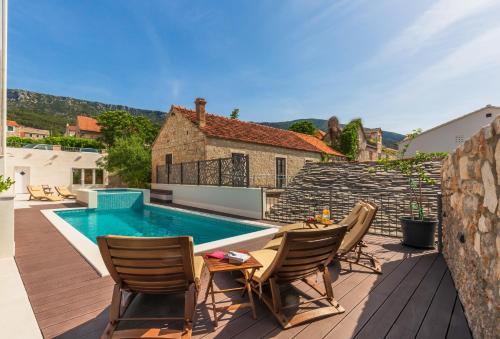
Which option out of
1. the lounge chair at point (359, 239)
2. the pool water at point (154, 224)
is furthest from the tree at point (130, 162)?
the lounge chair at point (359, 239)

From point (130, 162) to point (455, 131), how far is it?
2920 centimetres

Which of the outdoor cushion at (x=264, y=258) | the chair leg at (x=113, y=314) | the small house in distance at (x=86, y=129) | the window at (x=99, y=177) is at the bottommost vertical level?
the chair leg at (x=113, y=314)

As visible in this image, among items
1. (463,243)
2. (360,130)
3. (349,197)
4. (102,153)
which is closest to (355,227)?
(463,243)

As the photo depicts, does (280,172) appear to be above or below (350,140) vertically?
below

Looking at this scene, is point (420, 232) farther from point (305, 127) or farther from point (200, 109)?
point (305, 127)

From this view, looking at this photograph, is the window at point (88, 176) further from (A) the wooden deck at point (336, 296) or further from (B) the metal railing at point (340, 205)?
(A) the wooden deck at point (336, 296)

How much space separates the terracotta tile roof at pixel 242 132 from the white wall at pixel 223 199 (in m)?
4.00

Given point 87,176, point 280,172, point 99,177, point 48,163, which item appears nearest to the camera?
point 280,172

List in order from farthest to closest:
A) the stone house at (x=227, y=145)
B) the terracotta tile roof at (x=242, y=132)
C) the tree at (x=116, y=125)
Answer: the tree at (x=116, y=125), the terracotta tile roof at (x=242, y=132), the stone house at (x=227, y=145)

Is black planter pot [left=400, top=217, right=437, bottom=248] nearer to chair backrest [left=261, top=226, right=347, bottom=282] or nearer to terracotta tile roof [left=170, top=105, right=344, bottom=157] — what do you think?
chair backrest [left=261, top=226, right=347, bottom=282]

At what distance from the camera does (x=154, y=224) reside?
1038 cm

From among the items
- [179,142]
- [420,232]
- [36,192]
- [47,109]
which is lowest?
[420,232]

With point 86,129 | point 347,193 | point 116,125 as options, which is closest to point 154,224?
point 347,193

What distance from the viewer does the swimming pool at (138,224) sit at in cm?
601
